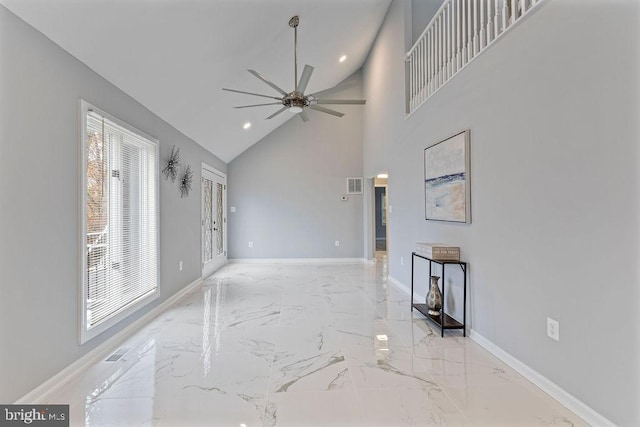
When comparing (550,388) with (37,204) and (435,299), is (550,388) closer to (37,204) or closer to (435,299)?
(435,299)

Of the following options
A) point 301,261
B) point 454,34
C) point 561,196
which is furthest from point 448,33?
point 301,261

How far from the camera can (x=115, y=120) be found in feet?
9.18

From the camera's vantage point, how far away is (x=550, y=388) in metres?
1.98

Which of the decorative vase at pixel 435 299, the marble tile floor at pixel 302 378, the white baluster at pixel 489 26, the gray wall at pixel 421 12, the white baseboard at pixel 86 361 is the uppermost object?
the gray wall at pixel 421 12

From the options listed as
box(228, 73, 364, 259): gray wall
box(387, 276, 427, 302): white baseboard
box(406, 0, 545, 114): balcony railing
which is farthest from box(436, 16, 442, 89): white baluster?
box(228, 73, 364, 259): gray wall

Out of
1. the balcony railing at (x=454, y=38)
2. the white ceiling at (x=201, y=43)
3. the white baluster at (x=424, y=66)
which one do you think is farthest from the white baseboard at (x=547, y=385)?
the white ceiling at (x=201, y=43)

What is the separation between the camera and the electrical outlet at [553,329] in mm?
1938

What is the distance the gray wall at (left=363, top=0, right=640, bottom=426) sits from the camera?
154 cm

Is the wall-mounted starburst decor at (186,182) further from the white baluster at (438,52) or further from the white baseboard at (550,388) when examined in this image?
the white baseboard at (550,388)

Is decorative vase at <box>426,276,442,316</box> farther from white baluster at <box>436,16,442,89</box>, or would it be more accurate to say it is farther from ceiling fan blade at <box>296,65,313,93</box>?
ceiling fan blade at <box>296,65,313,93</box>

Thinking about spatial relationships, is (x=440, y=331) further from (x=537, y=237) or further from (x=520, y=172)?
(x=520, y=172)

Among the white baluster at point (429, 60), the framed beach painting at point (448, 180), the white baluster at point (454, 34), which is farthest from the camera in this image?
the white baluster at point (429, 60)

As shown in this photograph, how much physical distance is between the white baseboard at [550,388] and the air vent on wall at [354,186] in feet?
16.5

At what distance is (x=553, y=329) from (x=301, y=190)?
5885mm
